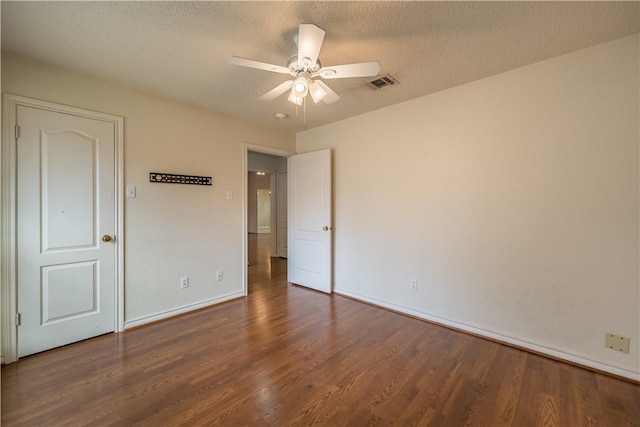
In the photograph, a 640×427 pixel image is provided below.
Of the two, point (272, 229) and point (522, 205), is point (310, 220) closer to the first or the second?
point (522, 205)

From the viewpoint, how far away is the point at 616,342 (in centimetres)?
198

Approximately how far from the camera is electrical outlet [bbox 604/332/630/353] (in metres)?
1.94

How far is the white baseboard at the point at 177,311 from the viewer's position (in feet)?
9.07

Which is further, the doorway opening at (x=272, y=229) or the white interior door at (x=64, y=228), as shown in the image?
the doorway opening at (x=272, y=229)

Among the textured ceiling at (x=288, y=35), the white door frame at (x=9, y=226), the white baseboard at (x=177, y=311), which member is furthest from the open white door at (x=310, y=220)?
the white door frame at (x=9, y=226)

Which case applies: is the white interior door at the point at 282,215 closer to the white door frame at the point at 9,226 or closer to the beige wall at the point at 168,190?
the beige wall at the point at 168,190

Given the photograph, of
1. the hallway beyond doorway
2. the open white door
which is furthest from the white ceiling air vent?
the hallway beyond doorway

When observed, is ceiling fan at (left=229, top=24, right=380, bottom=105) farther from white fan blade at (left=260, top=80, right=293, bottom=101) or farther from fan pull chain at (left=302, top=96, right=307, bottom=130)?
fan pull chain at (left=302, top=96, right=307, bottom=130)

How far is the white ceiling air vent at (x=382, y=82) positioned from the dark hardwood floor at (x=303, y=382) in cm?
244

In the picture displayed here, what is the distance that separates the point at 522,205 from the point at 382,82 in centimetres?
168

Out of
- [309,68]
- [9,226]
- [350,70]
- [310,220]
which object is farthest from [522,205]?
[9,226]

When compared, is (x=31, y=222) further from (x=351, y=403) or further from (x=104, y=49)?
(x=351, y=403)

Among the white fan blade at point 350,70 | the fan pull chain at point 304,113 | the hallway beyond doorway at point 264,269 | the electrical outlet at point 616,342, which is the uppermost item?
the fan pull chain at point 304,113

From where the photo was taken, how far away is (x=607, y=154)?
199cm
